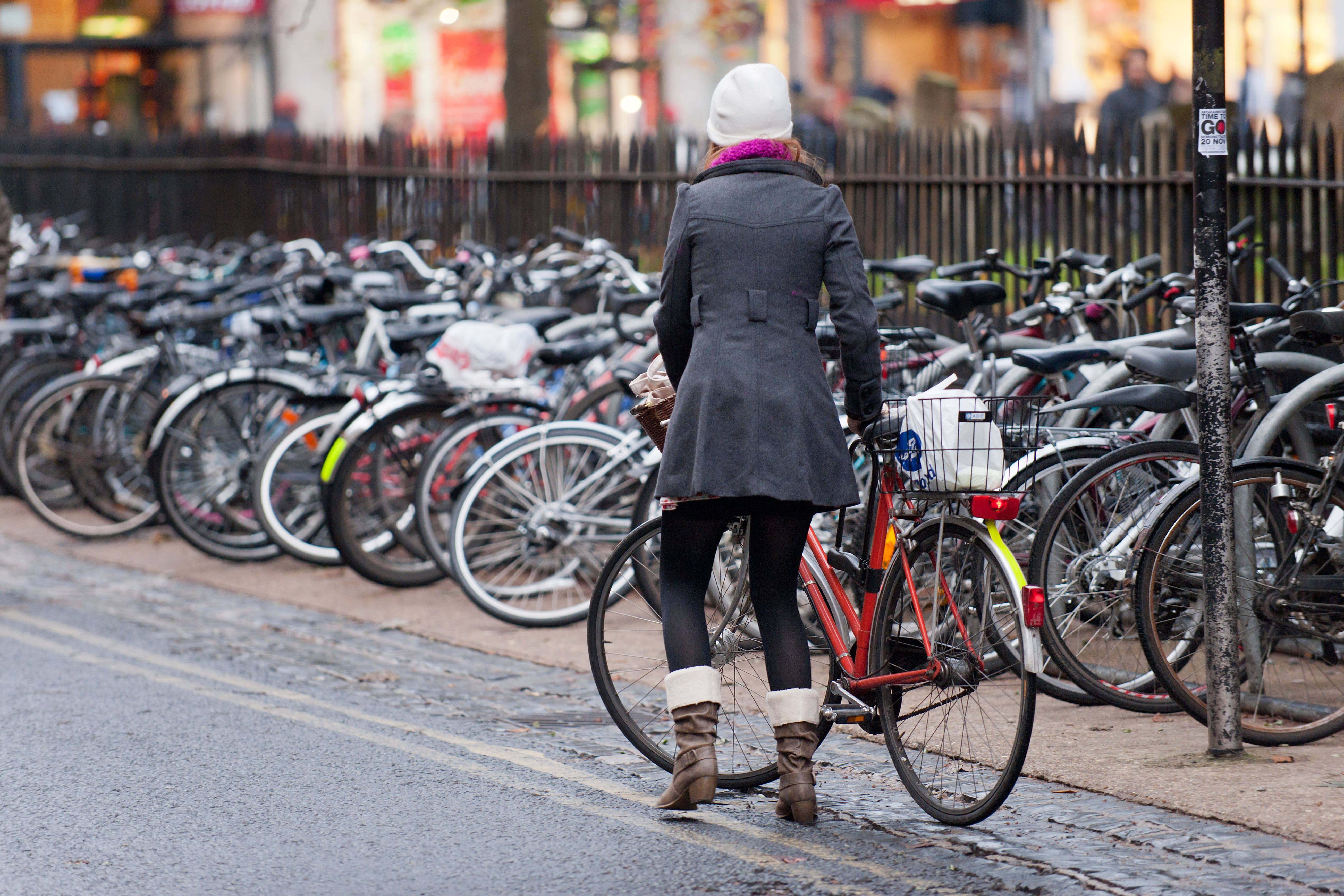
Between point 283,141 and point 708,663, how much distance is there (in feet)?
35.1

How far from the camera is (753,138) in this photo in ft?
15.0

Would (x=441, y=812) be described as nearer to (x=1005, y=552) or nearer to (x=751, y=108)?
(x=1005, y=552)

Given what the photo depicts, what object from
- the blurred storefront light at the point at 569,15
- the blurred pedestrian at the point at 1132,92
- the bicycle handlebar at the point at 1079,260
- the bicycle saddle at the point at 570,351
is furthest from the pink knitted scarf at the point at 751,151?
the blurred storefront light at the point at 569,15

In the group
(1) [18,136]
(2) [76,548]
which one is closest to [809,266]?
(2) [76,548]

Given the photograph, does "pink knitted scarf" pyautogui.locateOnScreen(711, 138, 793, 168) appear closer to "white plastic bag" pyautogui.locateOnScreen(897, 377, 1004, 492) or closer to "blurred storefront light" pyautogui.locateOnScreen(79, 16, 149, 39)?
"white plastic bag" pyautogui.locateOnScreen(897, 377, 1004, 492)

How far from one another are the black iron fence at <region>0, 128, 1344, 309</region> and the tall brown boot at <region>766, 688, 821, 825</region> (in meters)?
3.60

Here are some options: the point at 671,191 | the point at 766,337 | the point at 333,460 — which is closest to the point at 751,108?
the point at 766,337

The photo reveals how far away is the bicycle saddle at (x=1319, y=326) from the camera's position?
5.35 m

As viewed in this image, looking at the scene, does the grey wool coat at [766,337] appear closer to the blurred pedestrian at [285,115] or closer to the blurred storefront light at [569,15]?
the blurred storefront light at [569,15]

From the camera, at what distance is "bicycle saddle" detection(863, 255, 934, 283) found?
7.35 m

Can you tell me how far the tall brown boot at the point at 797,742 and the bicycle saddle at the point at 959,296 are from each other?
204cm

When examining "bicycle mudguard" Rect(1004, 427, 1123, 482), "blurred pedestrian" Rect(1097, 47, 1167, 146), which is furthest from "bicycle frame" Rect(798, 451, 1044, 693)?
"blurred pedestrian" Rect(1097, 47, 1167, 146)

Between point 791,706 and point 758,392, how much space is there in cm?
82

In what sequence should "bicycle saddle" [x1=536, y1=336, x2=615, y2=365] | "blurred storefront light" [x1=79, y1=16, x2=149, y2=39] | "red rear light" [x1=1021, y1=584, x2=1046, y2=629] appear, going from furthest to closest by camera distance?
"blurred storefront light" [x1=79, y1=16, x2=149, y2=39] < "bicycle saddle" [x1=536, y1=336, x2=615, y2=365] < "red rear light" [x1=1021, y1=584, x2=1046, y2=629]
